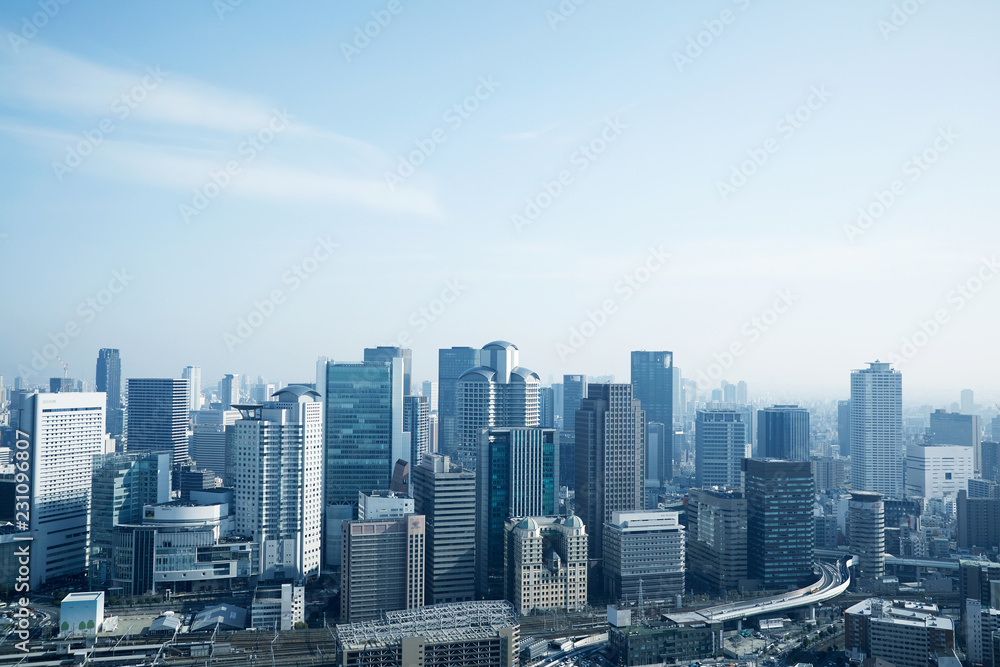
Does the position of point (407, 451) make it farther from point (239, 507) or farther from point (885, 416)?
point (885, 416)

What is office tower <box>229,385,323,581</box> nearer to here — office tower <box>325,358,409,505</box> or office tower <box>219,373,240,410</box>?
office tower <box>325,358,409,505</box>

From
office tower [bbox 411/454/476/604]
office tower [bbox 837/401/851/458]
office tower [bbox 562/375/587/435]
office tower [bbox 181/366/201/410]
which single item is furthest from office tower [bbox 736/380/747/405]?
office tower [bbox 411/454/476/604]

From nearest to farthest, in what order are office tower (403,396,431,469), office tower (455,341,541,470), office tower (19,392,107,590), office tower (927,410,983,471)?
1. office tower (19,392,107,590)
2. office tower (455,341,541,470)
3. office tower (403,396,431,469)
4. office tower (927,410,983,471)

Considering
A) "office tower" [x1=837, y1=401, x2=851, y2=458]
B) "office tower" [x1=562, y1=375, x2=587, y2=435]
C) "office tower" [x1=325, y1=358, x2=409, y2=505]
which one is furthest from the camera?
"office tower" [x1=837, y1=401, x2=851, y2=458]

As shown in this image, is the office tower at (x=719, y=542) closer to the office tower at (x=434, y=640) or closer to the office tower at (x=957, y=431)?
the office tower at (x=434, y=640)

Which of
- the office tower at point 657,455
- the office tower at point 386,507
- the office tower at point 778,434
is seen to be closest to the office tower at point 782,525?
the office tower at point 386,507

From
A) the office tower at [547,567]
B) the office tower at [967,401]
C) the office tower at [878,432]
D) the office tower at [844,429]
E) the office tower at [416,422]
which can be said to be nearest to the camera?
the office tower at [547,567]

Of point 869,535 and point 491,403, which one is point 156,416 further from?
point 869,535
